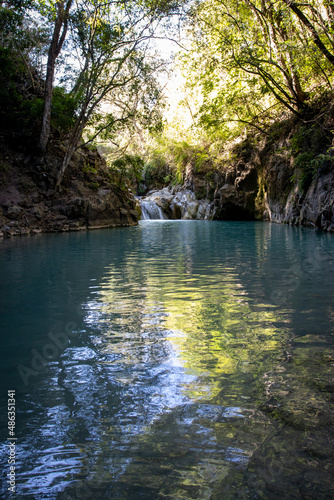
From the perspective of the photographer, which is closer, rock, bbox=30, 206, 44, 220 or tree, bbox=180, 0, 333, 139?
tree, bbox=180, 0, 333, 139

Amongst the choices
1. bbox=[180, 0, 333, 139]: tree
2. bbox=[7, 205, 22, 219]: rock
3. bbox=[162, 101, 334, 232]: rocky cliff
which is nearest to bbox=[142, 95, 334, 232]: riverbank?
bbox=[162, 101, 334, 232]: rocky cliff

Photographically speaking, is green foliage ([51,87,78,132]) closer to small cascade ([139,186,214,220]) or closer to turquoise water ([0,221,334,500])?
small cascade ([139,186,214,220])

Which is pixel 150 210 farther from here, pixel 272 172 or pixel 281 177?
pixel 281 177

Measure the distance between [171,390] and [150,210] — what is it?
30.6 meters

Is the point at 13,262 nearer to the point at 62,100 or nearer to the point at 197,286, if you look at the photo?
the point at 197,286

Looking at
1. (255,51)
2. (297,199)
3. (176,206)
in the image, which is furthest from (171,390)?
(176,206)

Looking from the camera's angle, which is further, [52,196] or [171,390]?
[52,196]

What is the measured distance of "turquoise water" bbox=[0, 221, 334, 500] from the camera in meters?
1.56

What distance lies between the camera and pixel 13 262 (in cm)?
758

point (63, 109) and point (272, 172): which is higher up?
point (63, 109)

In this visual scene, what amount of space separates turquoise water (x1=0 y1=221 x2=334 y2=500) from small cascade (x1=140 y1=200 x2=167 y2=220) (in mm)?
27337

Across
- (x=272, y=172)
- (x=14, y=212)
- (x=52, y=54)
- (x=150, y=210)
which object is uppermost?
(x=52, y=54)

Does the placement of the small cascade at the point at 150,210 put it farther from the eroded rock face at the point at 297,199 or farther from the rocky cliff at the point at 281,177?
the eroded rock face at the point at 297,199

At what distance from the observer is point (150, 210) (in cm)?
3250
